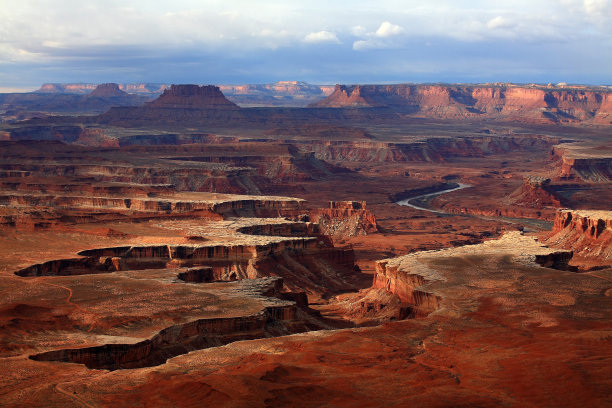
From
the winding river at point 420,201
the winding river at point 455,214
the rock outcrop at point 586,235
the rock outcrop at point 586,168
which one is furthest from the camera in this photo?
the rock outcrop at point 586,168

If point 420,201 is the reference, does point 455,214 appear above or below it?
above

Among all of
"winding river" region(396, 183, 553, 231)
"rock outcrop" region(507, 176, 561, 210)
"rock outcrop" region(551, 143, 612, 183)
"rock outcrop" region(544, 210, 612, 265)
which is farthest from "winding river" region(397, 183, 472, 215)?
"rock outcrop" region(544, 210, 612, 265)

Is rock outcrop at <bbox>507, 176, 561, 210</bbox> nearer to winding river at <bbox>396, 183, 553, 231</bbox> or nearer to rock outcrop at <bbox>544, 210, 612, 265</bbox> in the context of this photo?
winding river at <bbox>396, 183, 553, 231</bbox>

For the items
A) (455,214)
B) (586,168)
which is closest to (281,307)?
(455,214)

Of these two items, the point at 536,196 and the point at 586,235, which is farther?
the point at 536,196

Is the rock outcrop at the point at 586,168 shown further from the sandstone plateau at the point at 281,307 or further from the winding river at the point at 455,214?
the sandstone plateau at the point at 281,307

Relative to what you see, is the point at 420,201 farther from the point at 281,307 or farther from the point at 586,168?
the point at 281,307

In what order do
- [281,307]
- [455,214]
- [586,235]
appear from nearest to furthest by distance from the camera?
1. [281,307]
2. [586,235]
3. [455,214]

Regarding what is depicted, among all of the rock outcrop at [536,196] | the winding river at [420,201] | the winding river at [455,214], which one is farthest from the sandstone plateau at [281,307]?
the winding river at [420,201]

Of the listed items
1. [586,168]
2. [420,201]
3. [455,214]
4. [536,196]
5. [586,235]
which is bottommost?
[420,201]

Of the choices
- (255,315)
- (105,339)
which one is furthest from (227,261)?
(105,339)

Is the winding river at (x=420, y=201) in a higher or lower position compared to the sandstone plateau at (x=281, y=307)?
lower
